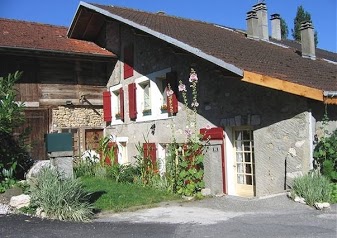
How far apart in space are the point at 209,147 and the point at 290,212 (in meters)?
3.11

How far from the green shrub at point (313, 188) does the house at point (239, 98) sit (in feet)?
1.88

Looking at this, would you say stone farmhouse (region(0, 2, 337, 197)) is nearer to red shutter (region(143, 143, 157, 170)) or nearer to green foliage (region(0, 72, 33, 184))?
red shutter (region(143, 143, 157, 170))

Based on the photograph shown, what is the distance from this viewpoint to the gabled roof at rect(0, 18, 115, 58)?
13.8 m

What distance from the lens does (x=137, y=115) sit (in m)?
13.5

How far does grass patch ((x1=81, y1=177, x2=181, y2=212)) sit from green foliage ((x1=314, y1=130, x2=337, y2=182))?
3.10 meters

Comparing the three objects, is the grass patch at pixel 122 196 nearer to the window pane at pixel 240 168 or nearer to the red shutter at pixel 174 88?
the window pane at pixel 240 168

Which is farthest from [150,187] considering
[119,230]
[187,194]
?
[119,230]

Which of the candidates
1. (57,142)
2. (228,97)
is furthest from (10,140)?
(228,97)

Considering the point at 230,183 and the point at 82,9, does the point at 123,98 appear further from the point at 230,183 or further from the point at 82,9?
the point at 230,183

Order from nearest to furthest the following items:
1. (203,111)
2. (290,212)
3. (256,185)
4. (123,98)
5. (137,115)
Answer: (290,212)
(256,185)
(203,111)
(137,115)
(123,98)

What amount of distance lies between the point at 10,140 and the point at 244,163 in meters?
6.02

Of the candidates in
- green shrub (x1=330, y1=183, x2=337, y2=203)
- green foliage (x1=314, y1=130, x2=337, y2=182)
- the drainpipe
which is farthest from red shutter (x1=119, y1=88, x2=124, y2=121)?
green shrub (x1=330, y1=183, x2=337, y2=203)

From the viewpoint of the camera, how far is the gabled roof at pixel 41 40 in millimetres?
13813

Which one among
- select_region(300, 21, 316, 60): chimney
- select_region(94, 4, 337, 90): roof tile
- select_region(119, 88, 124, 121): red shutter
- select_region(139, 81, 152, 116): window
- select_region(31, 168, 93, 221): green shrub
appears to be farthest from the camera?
select_region(119, 88, 124, 121): red shutter
